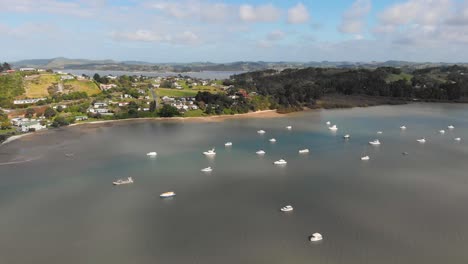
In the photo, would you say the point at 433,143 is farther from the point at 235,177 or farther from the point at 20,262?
the point at 20,262

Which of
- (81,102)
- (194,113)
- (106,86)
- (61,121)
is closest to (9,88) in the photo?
(81,102)

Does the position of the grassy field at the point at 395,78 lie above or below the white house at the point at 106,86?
above

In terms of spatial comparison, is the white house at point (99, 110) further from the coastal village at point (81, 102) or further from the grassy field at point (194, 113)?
the grassy field at point (194, 113)

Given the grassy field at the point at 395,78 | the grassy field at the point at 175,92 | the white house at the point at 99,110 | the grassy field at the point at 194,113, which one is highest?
the grassy field at the point at 395,78

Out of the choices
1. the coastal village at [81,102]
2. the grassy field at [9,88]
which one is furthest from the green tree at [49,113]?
the grassy field at [9,88]

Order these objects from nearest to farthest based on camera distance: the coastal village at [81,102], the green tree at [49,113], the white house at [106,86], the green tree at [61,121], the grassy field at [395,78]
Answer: the green tree at [61,121] → the coastal village at [81,102] → the green tree at [49,113] → the white house at [106,86] → the grassy field at [395,78]

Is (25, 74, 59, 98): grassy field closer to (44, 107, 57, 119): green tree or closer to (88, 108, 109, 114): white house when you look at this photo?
(44, 107, 57, 119): green tree

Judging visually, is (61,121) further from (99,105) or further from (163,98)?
(163,98)

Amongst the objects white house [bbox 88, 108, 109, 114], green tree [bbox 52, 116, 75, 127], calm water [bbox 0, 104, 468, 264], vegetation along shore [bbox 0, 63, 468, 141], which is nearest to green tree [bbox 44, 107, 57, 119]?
vegetation along shore [bbox 0, 63, 468, 141]

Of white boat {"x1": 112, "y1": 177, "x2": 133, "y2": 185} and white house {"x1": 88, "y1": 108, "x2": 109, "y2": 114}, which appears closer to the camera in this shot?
white boat {"x1": 112, "y1": 177, "x2": 133, "y2": 185}
